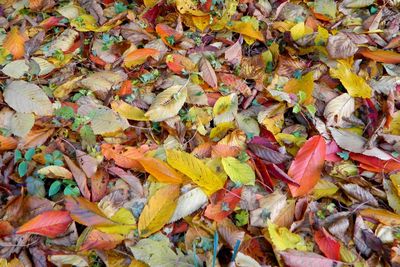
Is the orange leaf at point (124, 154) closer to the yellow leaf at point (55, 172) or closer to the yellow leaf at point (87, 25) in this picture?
the yellow leaf at point (55, 172)

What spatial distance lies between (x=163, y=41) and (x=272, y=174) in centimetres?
73

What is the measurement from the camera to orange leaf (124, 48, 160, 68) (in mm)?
1694

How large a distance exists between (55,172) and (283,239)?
0.70 m

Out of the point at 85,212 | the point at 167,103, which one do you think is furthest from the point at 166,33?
the point at 85,212

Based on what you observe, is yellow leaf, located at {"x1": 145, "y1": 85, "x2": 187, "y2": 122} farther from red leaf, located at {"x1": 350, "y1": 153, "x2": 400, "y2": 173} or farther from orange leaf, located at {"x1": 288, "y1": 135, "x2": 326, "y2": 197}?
red leaf, located at {"x1": 350, "y1": 153, "x2": 400, "y2": 173}

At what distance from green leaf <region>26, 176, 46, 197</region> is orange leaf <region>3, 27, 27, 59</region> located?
0.58 m

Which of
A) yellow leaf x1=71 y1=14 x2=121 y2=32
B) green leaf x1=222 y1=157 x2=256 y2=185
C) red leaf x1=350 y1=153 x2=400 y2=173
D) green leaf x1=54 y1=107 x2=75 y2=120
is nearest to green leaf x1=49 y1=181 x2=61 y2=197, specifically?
green leaf x1=54 y1=107 x2=75 y2=120

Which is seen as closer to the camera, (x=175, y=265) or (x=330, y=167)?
(x=175, y=265)

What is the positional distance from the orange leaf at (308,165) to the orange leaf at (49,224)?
676mm

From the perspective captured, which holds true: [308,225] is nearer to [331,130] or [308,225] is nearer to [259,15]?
[331,130]

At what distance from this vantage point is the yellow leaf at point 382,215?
131 cm

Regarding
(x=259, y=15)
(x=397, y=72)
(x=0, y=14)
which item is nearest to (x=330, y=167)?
(x=397, y=72)

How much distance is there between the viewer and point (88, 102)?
60.9 inches

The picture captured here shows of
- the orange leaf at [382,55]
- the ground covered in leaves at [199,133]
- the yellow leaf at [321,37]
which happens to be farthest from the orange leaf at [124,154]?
the orange leaf at [382,55]
